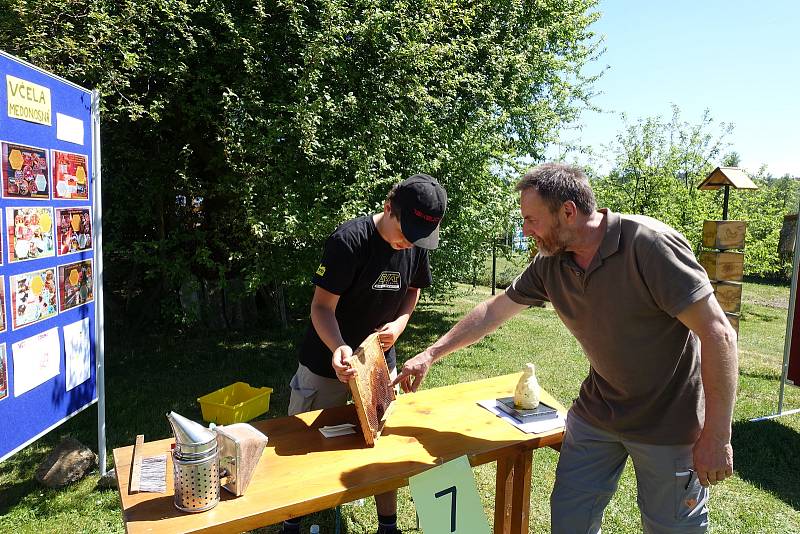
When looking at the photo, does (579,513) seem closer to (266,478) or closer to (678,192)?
(266,478)

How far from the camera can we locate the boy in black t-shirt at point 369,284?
2433 mm

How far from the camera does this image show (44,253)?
10.1 feet

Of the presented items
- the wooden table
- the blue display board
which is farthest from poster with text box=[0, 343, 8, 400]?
the wooden table

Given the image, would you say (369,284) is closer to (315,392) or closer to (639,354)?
(315,392)

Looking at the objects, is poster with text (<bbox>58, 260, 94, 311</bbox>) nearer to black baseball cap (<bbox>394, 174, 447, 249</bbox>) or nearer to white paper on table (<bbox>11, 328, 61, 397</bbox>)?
white paper on table (<bbox>11, 328, 61, 397</bbox>)

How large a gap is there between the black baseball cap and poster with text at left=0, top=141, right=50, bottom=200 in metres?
2.08

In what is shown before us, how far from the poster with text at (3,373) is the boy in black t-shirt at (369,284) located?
Answer: 1508mm

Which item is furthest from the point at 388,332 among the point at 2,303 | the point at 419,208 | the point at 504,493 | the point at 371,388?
the point at 2,303

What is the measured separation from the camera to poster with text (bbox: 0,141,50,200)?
2754 millimetres

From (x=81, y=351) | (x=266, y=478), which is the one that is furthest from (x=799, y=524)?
(x=81, y=351)

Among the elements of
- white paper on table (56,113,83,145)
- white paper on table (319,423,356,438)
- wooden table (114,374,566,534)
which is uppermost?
white paper on table (56,113,83,145)

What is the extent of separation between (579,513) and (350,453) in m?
1.02

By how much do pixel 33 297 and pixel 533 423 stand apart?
2839 mm

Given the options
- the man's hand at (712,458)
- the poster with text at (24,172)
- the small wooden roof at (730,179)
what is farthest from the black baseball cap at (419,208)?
the small wooden roof at (730,179)
